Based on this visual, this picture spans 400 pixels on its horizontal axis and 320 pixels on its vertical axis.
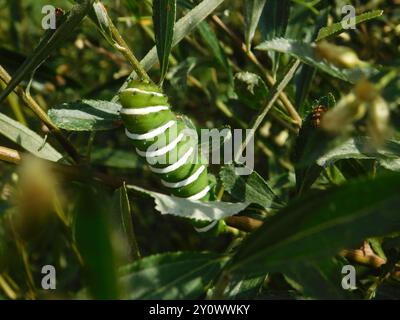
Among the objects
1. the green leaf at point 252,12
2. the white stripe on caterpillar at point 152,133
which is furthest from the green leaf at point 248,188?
the green leaf at point 252,12

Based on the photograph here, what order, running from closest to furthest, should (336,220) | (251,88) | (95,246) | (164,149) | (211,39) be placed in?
(95,246) < (336,220) < (164,149) < (251,88) < (211,39)

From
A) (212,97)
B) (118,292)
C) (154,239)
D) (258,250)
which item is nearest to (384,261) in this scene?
(258,250)

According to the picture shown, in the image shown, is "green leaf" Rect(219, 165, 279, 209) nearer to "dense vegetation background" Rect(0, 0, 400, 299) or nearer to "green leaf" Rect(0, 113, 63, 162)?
"dense vegetation background" Rect(0, 0, 400, 299)

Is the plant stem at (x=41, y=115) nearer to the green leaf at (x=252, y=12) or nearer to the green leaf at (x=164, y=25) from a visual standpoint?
the green leaf at (x=164, y=25)

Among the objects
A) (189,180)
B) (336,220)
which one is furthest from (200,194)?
(336,220)

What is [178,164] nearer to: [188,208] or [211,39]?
[188,208]

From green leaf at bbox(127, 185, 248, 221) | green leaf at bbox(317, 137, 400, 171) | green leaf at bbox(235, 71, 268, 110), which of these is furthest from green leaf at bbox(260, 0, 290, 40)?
green leaf at bbox(127, 185, 248, 221)
